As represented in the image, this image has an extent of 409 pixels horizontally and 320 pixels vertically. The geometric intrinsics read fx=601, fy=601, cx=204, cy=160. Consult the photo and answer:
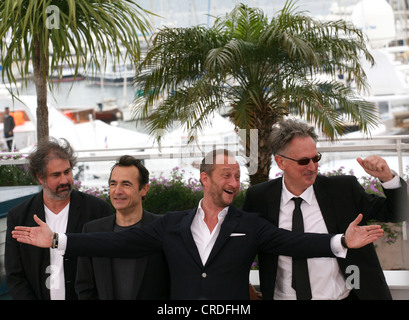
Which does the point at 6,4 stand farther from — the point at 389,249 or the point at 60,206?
the point at 389,249

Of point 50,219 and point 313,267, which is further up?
point 50,219

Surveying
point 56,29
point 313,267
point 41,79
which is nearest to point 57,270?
point 313,267

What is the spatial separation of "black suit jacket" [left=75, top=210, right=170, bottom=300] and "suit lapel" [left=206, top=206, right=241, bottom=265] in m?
0.37

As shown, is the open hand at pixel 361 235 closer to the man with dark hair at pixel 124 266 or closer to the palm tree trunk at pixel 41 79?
the man with dark hair at pixel 124 266

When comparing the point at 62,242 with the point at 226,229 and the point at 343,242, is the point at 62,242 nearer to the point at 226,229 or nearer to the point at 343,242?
the point at 226,229

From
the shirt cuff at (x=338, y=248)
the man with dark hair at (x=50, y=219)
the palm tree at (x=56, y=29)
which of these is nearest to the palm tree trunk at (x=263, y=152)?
the palm tree at (x=56, y=29)

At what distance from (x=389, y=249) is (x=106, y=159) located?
11.7 ft

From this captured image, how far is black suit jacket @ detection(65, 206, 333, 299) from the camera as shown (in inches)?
130

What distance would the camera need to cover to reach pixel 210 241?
11.3ft

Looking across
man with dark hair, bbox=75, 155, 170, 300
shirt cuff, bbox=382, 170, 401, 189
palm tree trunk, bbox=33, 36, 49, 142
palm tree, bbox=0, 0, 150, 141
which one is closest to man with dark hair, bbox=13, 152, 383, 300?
man with dark hair, bbox=75, 155, 170, 300

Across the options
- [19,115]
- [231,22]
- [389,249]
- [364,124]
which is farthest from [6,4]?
[19,115]

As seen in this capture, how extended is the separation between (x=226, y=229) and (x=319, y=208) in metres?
0.60
